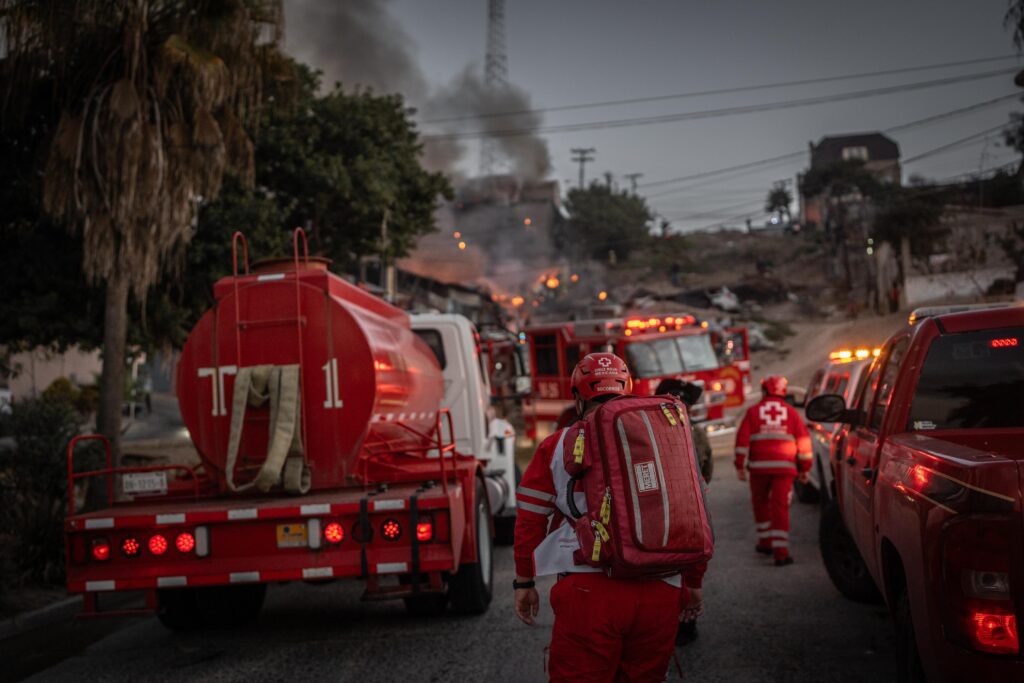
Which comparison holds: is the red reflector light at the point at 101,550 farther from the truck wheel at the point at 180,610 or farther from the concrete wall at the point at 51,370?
the concrete wall at the point at 51,370

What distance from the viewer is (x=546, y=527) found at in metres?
3.74

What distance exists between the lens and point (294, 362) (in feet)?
23.0

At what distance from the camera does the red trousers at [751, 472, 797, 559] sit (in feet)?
29.3

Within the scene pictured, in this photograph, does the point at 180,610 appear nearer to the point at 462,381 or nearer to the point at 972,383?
the point at 462,381

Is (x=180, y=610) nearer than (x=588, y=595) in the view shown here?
No

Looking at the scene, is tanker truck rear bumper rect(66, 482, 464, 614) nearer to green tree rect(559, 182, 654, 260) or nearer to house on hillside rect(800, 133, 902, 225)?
green tree rect(559, 182, 654, 260)

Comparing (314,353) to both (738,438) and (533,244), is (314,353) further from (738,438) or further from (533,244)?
(533,244)

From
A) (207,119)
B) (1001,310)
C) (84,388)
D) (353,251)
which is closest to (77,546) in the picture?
(1001,310)

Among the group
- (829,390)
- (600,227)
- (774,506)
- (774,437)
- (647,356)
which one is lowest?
(774,506)

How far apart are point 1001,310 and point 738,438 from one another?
4.50 m

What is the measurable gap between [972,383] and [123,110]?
9.47 metres

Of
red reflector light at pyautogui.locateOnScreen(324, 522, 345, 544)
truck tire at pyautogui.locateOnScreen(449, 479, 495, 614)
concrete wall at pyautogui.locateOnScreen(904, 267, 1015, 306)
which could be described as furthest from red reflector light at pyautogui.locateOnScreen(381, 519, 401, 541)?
concrete wall at pyautogui.locateOnScreen(904, 267, 1015, 306)

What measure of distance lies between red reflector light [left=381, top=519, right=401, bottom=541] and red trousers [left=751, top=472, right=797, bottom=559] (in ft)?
12.6

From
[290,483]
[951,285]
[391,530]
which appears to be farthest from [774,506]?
[951,285]
